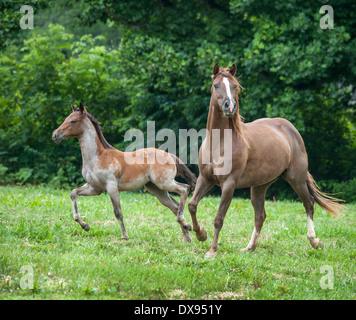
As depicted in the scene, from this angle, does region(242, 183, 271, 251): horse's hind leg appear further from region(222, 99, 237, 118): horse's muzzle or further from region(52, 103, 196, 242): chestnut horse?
region(222, 99, 237, 118): horse's muzzle

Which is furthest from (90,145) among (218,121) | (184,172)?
(218,121)

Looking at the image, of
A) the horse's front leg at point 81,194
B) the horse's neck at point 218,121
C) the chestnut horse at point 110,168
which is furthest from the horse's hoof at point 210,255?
the horse's front leg at point 81,194

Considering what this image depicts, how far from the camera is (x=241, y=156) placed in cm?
679

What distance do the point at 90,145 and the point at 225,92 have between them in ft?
7.57

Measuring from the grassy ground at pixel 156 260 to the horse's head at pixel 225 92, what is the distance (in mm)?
1961

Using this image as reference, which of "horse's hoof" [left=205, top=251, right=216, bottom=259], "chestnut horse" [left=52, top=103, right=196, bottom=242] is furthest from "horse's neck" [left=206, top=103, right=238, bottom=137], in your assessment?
"horse's hoof" [left=205, top=251, right=216, bottom=259]

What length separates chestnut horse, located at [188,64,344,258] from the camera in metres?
6.61

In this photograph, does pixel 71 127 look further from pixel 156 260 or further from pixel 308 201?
pixel 308 201

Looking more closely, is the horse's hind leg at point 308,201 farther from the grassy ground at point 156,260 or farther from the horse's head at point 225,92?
the horse's head at point 225,92

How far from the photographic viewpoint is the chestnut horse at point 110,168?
7395 millimetres

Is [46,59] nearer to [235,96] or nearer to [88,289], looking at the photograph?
[235,96]

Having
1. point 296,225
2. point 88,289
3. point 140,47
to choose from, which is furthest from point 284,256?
point 140,47

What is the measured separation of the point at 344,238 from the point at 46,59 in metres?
12.1
